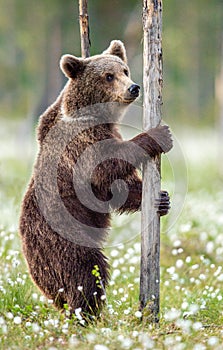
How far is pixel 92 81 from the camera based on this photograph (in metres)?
5.86

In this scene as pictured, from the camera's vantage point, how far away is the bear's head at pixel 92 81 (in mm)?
5805

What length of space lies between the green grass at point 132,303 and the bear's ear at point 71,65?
152cm

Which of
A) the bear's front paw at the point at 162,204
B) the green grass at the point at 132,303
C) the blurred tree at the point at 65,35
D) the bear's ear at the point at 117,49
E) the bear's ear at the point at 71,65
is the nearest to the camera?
the green grass at the point at 132,303

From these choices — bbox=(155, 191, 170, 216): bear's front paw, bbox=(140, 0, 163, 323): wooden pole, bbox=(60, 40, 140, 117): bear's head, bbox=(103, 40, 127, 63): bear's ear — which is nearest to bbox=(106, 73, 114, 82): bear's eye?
bbox=(60, 40, 140, 117): bear's head

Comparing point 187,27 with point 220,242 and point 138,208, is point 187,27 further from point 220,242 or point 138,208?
point 138,208

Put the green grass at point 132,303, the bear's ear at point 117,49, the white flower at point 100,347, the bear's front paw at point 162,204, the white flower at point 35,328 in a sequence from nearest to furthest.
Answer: the white flower at point 100,347, the white flower at point 35,328, the green grass at point 132,303, the bear's front paw at point 162,204, the bear's ear at point 117,49

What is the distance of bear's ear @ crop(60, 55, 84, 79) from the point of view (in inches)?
227

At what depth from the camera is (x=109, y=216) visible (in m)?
5.82

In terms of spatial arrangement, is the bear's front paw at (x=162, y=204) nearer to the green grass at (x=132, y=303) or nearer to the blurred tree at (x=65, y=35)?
the green grass at (x=132, y=303)

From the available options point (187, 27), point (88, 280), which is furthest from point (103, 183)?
point (187, 27)

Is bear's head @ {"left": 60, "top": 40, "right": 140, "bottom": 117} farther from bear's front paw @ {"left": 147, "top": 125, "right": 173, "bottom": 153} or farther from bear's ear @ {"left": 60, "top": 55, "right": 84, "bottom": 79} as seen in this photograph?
bear's front paw @ {"left": 147, "top": 125, "right": 173, "bottom": 153}

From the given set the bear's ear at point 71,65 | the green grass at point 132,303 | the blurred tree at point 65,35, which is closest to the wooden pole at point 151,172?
the green grass at point 132,303

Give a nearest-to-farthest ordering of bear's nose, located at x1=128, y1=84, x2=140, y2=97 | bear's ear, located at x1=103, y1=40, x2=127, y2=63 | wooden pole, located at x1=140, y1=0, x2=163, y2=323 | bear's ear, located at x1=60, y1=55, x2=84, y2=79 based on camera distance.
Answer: wooden pole, located at x1=140, y1=0, x2=163, y2=323, bear's nose, located at x1=128, y1=84, x2=140, y2=97, bear's ear, located at x1=60, y1=55, x2=84, y2=79, bear's ear, located at x1=103, y1=40, x2=127, y2=63

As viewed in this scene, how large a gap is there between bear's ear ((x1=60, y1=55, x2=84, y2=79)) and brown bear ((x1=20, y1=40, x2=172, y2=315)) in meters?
0.01
